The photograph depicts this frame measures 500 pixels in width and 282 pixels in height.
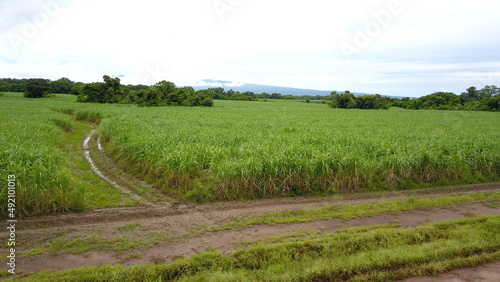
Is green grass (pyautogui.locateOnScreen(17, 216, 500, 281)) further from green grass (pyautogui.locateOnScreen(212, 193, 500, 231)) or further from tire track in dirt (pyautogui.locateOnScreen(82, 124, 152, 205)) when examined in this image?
tire track in dirt (pyautogui.locateOnScreen(82, 124, 152, 205))

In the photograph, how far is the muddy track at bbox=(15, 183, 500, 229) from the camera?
590cm

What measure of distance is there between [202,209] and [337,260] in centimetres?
336

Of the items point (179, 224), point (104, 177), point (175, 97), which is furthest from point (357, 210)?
point (175, 97)

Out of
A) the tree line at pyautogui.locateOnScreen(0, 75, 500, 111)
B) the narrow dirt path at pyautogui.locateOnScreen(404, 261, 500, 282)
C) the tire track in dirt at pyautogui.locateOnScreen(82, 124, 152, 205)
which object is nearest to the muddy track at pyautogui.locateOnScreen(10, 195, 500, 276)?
the narrow dirt path at pyautogui.locateOnScreen(404, 261, 500, 282)

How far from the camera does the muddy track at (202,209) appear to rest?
19.4 ft

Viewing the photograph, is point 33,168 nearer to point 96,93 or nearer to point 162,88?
point 162,88

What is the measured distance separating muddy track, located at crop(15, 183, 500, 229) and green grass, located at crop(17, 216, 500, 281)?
5.52 ft

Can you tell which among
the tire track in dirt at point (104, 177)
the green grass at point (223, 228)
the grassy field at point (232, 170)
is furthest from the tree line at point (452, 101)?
the tire track in dirt at point (104, 177)

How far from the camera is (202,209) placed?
6.62 m

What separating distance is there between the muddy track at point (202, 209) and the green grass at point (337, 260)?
1.68 m

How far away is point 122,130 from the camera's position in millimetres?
13898

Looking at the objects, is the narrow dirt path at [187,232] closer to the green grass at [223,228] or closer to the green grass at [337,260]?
the green grass at [223,228]

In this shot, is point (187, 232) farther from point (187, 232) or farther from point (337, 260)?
point (337, 260)

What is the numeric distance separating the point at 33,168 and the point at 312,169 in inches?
275
